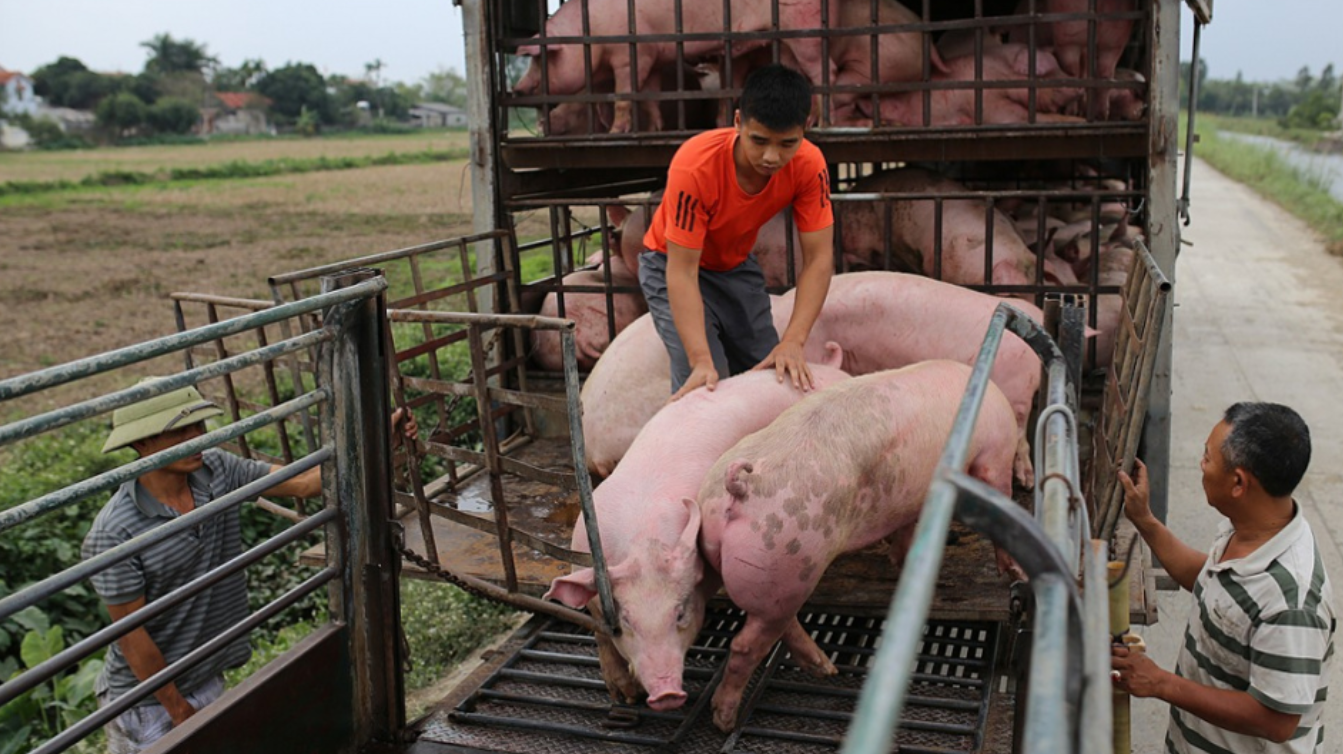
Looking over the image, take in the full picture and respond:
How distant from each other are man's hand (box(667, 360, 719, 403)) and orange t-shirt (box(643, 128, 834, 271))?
0.41 m

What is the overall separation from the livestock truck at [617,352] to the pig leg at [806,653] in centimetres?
4

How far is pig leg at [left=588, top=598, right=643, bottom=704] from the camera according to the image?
11.2ft

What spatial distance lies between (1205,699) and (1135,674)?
208 millimetres

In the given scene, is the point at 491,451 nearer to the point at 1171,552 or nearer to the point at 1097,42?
the point at 1171,552

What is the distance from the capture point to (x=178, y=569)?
3.47 m

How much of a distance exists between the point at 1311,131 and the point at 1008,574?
76.9 m

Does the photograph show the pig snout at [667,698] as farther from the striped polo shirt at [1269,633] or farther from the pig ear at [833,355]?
the pig ear at [833,355]

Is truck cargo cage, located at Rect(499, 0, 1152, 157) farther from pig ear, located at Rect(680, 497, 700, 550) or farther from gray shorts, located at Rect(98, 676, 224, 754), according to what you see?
gray shorts, located at Rect(98, 676, 224, 754)

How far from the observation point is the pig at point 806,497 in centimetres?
329

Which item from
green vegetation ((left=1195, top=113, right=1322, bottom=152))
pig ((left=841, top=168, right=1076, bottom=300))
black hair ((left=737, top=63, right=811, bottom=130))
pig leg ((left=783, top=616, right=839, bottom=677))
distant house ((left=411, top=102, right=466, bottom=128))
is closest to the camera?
pig leg ((left=783, top=616, right=839, bottom=677))

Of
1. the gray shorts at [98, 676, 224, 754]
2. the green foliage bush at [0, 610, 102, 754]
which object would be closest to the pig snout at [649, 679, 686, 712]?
the gray shorts at [98, 676, 224, 754]

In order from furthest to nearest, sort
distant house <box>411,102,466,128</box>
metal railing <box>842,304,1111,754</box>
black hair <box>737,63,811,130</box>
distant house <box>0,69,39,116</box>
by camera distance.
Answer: distant house <box>411,102,466,128</box> → distant house <box>0,69,39,116</box> → black hair <box>737,63,811,130</box> → metal railing <box>842,304,1111,754</box>

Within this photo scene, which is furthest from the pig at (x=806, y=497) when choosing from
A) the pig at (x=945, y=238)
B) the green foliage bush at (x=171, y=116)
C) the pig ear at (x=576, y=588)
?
the green foliage bush at (x=171, y=116)

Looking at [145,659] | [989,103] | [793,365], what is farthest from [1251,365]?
[145,659]
